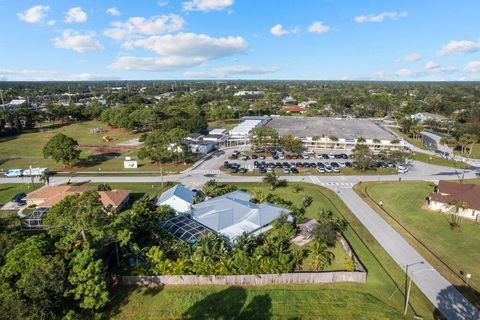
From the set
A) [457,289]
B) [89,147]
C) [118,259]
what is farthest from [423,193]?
[89,147]

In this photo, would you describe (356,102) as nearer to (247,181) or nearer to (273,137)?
(273,137)

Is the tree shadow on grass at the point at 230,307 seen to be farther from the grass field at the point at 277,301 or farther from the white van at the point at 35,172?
the white van at the point at 35,172

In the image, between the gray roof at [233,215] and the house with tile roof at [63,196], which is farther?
the house with tile roof at [63,196]

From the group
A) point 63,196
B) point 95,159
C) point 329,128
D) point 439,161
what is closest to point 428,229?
point 439,161

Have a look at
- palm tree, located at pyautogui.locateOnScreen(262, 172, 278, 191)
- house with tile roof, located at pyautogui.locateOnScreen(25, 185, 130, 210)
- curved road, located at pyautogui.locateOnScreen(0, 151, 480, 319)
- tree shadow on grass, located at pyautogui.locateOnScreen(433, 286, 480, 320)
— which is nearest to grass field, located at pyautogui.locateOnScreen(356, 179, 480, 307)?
tree shadow on grass, located at pyautogui.locateOnScreen(433, 286, 480, 320)

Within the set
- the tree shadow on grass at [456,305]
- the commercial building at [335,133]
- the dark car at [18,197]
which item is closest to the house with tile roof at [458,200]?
the tree shadow on grass at [456,305]

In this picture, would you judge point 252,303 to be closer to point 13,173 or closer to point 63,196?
point 63,196

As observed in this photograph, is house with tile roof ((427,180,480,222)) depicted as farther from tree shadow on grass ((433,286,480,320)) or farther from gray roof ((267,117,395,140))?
gray roof ((267,117,395,140))
